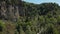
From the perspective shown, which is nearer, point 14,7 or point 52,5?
point 14,7

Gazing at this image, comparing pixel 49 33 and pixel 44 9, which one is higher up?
pixel 49 33

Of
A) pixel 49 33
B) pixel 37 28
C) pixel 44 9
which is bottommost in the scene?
pixel 44 9

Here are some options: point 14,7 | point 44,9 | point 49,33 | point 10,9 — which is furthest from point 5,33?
point 44,9

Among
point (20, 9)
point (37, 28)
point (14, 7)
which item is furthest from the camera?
point (20, 9)

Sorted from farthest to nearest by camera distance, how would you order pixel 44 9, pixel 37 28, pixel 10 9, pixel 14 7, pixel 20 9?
pixel 44 9, pixel 20 9, pixel 14 7, pixel 10 9, pixel 37 28

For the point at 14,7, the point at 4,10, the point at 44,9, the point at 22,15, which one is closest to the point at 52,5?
the point at 44,9

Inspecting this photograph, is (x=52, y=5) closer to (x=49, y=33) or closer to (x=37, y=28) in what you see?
(x=37, y=28)

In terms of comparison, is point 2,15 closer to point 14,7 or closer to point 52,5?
point 14,7
